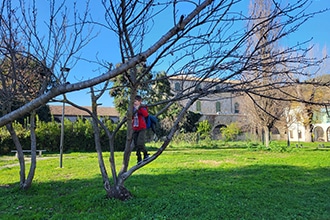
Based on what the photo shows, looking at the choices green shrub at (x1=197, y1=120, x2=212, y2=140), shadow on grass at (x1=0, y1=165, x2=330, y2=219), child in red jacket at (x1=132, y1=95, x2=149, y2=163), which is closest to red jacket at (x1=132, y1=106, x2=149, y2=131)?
child in red jacket at (x1=132, y1=95, x2=149, y2=163)

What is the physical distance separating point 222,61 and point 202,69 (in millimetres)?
372

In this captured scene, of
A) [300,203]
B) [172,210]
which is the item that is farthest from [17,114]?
[300,203]

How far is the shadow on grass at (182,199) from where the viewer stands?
3.83 meters

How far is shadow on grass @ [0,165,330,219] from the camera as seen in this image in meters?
3.83

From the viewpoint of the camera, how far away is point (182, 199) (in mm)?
4457

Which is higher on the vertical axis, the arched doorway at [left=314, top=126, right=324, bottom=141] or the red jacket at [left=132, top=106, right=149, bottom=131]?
the red jacket at [left=132, top=106, right=149, bottom=131]

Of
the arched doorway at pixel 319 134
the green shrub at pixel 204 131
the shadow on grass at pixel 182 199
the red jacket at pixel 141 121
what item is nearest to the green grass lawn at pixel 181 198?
the shadow on grass at pixel 182 199

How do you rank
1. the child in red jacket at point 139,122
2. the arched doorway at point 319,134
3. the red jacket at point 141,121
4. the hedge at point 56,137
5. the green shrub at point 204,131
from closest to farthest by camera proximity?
the child in red jacket at point 139,122 → the red jacket at point 141,121 → the hedge at point 56,137 → the green shrub at point 204,131 → the arched doorway at point 319,134

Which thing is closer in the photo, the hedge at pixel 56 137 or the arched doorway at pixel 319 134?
the hedge at pixel 56 137

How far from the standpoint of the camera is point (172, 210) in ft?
12.9

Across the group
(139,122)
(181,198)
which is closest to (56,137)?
(139,122)

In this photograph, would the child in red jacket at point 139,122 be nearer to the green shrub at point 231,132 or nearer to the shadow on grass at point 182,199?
the shadow on grass at point 182,199

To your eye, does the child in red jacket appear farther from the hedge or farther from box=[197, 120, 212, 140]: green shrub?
box=[197, 120, 212, 140]: green shrub

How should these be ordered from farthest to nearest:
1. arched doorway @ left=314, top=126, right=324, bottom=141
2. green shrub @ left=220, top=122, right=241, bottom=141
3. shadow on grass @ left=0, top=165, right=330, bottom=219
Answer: arched doorway @ left=314, top=126, right=324, bottom=141 < green shrub @ left=220, top=122, right=241, bottom=141 < shadow on grass @ left=0, top=165, right=330, bottom=219
